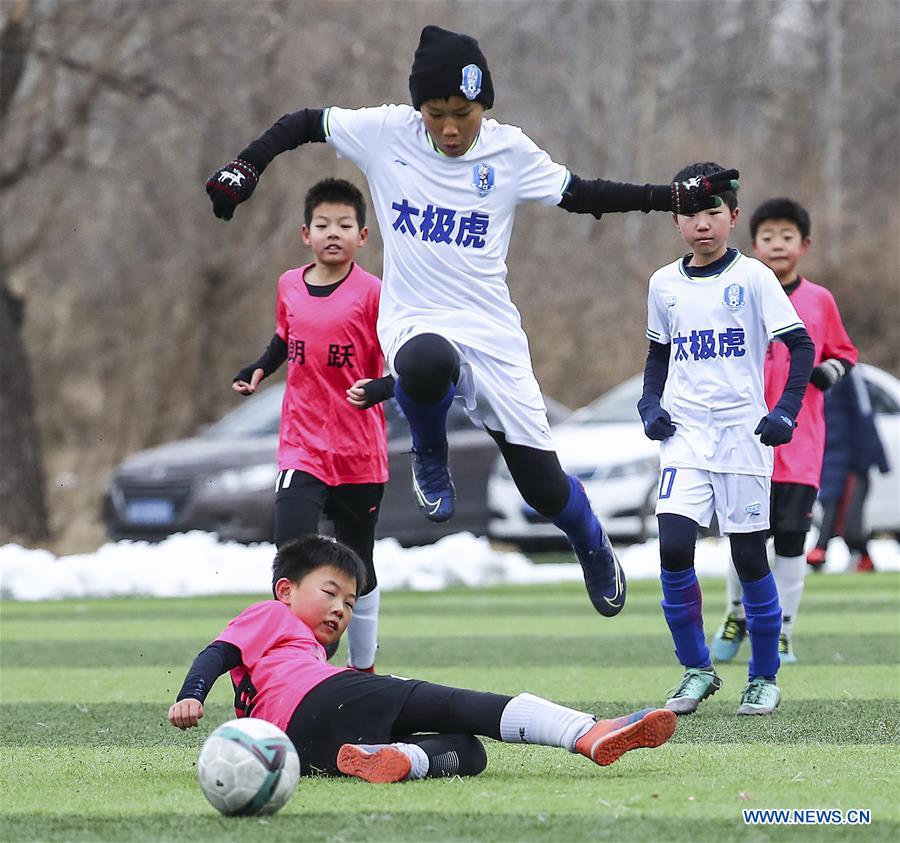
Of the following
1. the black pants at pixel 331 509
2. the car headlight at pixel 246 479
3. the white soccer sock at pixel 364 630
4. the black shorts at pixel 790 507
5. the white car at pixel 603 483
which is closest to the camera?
the black pants at pixel 331 509

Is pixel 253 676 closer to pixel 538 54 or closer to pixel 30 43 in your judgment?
pixel 30 43

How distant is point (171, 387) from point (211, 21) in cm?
595

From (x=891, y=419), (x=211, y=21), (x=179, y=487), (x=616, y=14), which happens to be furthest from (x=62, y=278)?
(x=616, y=14)

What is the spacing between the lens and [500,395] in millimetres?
7008

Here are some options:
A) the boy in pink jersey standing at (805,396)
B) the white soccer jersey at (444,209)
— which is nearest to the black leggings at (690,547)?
the white soccer jersey at (444,209)

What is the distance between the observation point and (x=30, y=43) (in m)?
19.8

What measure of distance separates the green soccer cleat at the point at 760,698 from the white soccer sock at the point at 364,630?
1636 mm

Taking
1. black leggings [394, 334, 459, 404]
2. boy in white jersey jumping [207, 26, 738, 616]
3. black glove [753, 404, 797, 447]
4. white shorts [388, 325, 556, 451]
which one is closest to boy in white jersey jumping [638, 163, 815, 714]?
black glove [753, 404, 797, 447]

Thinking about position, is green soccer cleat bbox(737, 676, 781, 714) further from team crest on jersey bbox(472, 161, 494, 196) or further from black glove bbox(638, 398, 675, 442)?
team crest on jersey bbox(472, 161, 494, 196)

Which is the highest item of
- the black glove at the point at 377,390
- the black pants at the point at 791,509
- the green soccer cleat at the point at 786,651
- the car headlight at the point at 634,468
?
the black glove at the point at 377,390

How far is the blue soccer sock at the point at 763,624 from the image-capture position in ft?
24.8

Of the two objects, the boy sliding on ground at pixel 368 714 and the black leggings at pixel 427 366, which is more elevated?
the black leggings at pixel 427 366

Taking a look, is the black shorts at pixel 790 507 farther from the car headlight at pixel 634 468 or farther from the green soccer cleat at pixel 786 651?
the car headlight at pixel 634 468

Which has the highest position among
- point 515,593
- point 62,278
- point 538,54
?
point 538,54
